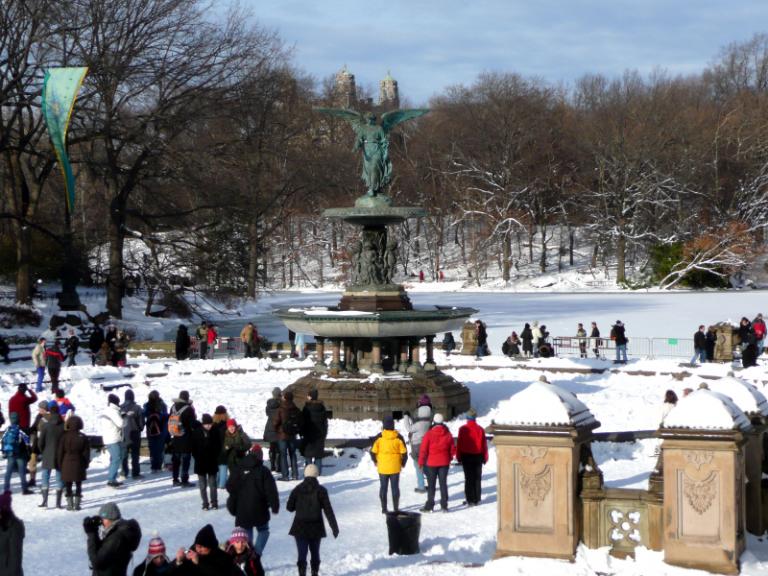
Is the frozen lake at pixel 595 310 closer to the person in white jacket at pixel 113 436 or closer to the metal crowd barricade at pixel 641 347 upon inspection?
the metal crowd barricade at pixel 641 347

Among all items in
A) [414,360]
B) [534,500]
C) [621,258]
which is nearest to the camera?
[534,500]

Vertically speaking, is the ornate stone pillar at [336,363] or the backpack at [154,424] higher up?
the ornate stone pillar at [336,363]

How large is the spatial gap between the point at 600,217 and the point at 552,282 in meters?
4.95

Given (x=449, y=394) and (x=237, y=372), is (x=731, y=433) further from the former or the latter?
(x=237, y=372)

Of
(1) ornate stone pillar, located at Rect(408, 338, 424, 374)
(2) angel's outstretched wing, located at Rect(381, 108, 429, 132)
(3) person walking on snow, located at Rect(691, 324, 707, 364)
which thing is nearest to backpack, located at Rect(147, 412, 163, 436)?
(1) ornate stone pillar, located at Rect(408, 338, 424, 374)

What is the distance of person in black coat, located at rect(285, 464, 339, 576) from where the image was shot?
11.1 metres

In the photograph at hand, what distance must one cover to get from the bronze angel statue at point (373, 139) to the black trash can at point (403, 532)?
12.2 meters

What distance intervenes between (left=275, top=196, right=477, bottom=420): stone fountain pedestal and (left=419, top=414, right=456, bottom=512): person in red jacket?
6475mm

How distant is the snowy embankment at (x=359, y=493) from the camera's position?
38.7ft

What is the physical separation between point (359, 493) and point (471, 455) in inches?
75.5

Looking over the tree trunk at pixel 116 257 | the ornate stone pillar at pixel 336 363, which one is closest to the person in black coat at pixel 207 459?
the ornate stone pillar at pixel 336 363

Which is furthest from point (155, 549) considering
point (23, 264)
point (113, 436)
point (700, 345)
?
point (23, 264)

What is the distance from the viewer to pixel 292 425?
16562mm

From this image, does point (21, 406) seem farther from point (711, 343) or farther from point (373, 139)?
point (711, 343)
